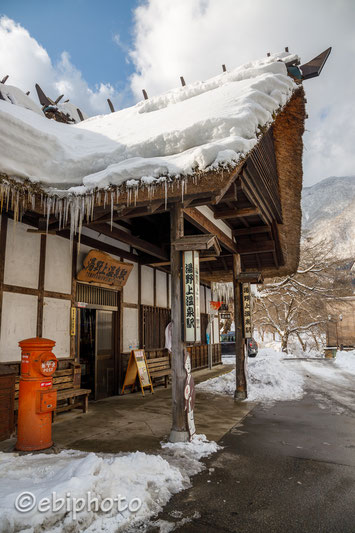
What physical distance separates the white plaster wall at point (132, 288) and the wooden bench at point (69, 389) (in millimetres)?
2547

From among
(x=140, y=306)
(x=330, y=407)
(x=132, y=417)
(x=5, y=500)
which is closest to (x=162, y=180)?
(x=5, y=500)

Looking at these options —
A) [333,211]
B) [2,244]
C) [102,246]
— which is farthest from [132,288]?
[333,211]

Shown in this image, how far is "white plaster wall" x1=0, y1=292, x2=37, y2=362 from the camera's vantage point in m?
5.32

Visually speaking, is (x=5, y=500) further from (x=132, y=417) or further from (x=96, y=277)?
(x=96, y=277)

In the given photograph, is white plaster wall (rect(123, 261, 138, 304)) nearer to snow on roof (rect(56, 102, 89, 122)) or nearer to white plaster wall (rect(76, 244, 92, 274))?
white plaster wall (rect(76, 244, 92, 274))

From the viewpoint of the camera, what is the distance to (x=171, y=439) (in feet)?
15.0

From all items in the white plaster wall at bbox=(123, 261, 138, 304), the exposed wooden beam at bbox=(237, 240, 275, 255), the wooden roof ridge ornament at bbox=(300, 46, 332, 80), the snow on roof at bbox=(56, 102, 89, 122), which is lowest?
the white plaster wall at bbox=(123, 261, 138, 304)

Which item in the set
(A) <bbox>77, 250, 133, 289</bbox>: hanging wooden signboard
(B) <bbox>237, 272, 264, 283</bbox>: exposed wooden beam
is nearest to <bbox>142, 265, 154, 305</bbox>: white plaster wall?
(A) <bbox>77, 250, 133, 289</bbox>: hanging wooden signboard

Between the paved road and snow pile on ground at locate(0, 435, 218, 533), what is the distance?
190mm

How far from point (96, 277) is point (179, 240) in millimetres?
3129

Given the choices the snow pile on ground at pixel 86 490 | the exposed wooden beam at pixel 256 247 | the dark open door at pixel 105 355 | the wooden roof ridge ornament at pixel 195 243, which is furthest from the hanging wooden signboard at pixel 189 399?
the exposed wooden beam at pixel 256 247

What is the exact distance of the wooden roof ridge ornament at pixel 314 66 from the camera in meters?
6.58

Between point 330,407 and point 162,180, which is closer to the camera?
point 162,180

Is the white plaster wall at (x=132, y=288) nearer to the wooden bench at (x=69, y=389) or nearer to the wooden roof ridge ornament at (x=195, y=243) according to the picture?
the wooden bench at (x=69, y=389)
